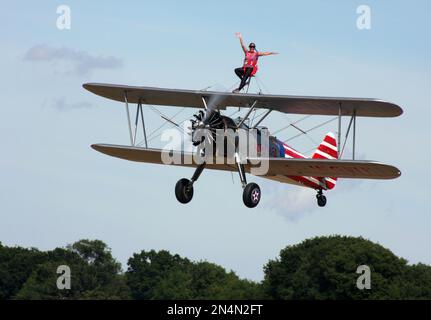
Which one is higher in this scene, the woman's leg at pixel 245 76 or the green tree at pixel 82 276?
the woman's leg at pixel 245 76

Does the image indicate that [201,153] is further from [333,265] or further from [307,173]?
[333,265]

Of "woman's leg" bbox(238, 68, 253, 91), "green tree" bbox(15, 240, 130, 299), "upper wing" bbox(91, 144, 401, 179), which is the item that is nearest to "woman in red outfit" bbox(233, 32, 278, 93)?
"woman's leg" bbox(238, 68, 253, 91)

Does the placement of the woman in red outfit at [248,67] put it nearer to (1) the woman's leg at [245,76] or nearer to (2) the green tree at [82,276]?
(1) the woman's leg at [245,76]

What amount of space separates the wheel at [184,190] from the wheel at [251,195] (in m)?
1.32

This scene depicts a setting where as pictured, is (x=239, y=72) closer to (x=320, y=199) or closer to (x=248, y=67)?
(x=248, y=67)

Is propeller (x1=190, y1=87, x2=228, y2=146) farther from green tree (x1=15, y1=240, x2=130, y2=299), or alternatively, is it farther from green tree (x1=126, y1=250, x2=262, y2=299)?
green tree (x1=15, y1=240, x2=130, y2=299)

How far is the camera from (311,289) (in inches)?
2403

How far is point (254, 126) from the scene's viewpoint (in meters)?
25.6

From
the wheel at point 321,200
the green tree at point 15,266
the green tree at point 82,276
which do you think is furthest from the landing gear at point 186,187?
the green tree at point 15,266

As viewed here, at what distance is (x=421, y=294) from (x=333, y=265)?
5.18m

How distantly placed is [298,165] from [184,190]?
8.86 ft

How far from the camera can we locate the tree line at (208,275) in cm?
6078

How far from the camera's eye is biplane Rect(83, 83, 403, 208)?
81.4 ft
